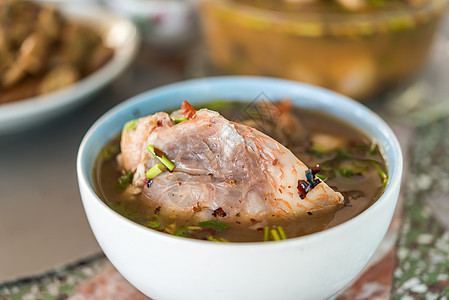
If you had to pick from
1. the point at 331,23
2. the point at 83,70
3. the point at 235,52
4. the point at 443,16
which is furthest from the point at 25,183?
the point at 443,16

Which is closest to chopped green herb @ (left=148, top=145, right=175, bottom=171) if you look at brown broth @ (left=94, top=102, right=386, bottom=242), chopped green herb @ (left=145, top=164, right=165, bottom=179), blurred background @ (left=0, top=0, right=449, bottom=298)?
chopped green herb @ (left=145, top=164, right=165, bottom=179)

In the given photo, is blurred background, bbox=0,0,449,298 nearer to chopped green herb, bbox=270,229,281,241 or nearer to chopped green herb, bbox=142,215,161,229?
chopped green herb, bbox=142,215,161,229

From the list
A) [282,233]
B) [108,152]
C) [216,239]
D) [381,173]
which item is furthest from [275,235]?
[108,152]

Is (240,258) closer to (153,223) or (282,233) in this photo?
(282,233)

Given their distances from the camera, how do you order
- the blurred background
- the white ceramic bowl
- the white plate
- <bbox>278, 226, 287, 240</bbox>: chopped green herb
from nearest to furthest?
the white ceramic bowl → <bbox>278, 226, 287, 240</bbox>: chopped green herb → the blurred background → the white plate

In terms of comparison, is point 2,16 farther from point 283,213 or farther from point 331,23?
point 283,213

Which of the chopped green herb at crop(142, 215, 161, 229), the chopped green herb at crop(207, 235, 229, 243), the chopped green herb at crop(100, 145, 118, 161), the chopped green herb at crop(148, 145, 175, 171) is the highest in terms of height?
the chopped green herb at crop(148, 145, 175, 171)
